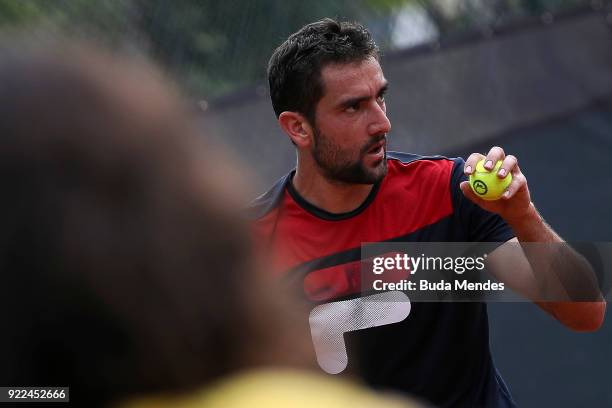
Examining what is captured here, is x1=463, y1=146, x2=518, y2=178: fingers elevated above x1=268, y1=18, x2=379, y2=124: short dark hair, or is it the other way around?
x1=268, y1=18, x2=379, y2=124: short dark hair

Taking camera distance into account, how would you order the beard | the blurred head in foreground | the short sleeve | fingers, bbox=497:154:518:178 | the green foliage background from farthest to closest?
the green foliage background
the beard
the short sleeve
fingers, bbox=497:154:518:178
the blurred head in foreground

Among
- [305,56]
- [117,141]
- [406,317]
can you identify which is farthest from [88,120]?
A: [305,56]

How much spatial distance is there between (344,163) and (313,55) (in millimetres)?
401

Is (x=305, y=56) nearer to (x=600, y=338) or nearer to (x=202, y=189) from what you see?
(x=202, y=189)

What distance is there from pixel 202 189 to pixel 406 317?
2.29 meters

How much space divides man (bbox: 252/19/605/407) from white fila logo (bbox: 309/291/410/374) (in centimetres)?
2

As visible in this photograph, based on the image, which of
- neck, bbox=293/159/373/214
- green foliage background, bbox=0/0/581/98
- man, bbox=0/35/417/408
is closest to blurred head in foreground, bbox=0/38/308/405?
man, bbox=0/35/417/408

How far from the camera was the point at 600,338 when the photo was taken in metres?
5.54

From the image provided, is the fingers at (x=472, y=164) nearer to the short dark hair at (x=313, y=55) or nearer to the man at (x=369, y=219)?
the man at (x=369, y=219)

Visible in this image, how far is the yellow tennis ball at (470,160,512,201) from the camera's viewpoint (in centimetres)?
278

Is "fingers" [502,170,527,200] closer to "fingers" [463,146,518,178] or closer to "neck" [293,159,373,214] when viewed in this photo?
"fingers" [463,146,518,178]

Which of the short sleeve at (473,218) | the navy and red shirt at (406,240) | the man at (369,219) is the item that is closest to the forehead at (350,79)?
the man at (369,219)

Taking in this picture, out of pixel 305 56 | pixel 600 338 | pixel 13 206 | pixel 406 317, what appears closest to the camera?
pixel 13 206

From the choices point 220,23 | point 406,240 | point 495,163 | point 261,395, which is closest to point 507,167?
point 495,163
